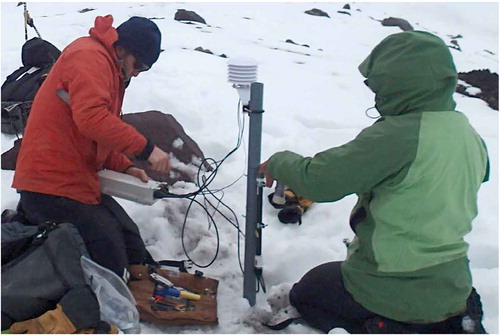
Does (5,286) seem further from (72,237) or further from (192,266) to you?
(192,266)

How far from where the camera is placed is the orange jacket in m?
2.84

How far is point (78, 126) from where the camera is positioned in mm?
2871

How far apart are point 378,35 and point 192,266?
14.3m

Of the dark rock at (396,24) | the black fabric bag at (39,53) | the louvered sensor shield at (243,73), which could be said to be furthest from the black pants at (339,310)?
the dark rock at (396,24)

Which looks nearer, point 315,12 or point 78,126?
point 78,126

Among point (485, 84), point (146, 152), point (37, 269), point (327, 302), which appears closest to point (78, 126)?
point (146, 152)

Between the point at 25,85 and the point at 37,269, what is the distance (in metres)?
2.95

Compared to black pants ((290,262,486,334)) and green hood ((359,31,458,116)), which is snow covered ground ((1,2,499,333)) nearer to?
black pants ((290,262,486,334))

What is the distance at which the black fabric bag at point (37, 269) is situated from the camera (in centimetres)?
252

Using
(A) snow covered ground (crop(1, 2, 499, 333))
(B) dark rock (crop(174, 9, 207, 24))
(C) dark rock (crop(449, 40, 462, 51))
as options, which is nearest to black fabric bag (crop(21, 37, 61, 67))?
(A) snow covered ground (crop(1, 2, 499, 333))

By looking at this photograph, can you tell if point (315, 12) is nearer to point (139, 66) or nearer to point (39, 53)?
point (39, 53)

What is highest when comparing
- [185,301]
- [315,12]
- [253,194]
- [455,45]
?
[253,194]

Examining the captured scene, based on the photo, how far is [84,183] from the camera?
3.18m

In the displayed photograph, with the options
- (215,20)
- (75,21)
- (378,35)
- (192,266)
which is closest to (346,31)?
(378,35)
